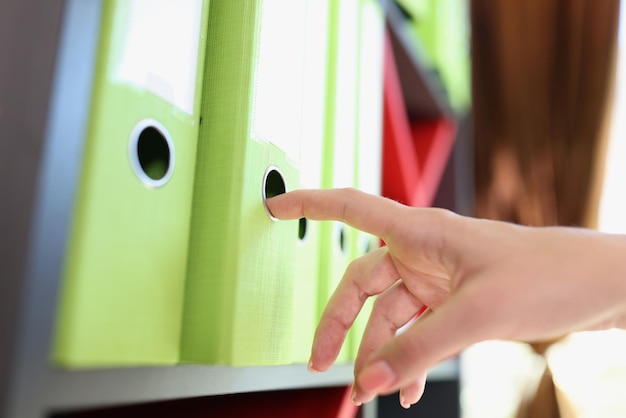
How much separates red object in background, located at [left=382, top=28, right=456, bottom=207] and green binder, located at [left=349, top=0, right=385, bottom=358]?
16cm

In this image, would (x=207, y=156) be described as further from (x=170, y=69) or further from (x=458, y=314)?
(x=458, y=314)

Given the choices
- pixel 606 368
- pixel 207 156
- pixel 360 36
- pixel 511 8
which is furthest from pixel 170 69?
pixel 511 8

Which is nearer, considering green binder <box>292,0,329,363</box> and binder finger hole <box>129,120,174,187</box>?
binder finger hole <box>129,120,174,187</box>

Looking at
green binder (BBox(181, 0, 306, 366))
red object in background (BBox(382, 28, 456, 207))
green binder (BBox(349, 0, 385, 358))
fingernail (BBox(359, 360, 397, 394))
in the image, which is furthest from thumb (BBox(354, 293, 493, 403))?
red object in background (BBox(382, 28, 456, 207))

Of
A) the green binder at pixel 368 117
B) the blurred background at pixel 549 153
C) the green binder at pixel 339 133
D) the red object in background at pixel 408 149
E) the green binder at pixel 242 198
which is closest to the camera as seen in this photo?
the green binder at pixel 242 198

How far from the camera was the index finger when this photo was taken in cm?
53

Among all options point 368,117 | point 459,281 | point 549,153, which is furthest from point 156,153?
point 549,153

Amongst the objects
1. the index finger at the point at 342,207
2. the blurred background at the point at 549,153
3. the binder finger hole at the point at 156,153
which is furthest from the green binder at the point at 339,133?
the blurred background at the point at 549,153

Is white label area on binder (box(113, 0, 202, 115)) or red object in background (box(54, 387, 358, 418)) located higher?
white label area on binder (box(113, 0, 202, 115))

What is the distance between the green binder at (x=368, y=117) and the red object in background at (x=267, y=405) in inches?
5.5

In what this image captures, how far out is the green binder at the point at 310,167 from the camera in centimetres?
62

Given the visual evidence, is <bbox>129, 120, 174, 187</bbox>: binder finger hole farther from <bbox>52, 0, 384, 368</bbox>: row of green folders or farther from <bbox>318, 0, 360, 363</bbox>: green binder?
<bbox>318, 0, 360, 363</bbox>: green binder

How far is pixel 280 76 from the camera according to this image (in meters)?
0.58

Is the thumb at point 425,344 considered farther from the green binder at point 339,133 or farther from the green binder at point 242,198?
the green binder at point 339,133
